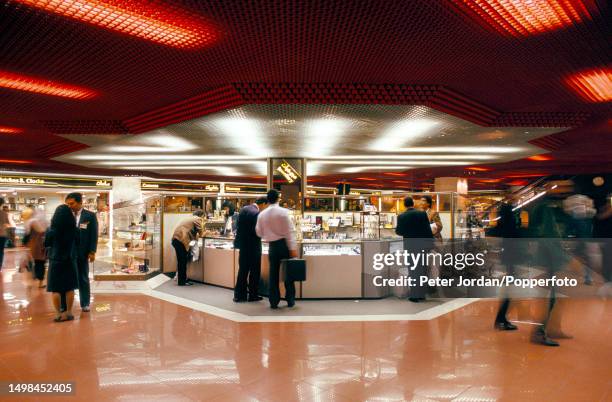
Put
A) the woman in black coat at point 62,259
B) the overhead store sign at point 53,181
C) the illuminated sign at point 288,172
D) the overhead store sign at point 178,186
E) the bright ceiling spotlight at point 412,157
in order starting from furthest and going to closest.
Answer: the overhead store sign at point 178,186
the overhead store sign at point 53,181
the bright ceiling spotlight at point 412,157
the illuminated sign at point 288,172
the woman in black coat at point 62,259

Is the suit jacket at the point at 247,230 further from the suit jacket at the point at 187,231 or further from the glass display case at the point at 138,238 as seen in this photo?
the glass display case at the point at 138,238

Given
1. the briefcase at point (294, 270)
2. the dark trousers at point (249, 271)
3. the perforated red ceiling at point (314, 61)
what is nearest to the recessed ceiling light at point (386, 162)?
the perforated red ceiling at point (314, 61)

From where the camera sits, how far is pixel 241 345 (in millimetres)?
4047

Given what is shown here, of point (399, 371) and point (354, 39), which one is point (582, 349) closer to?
point (399, 371)

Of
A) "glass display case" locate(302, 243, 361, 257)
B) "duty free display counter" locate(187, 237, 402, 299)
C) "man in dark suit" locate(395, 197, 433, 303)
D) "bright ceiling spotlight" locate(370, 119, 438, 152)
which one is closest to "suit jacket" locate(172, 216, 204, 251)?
"duty free display counter" locate(187, 237, 402, 299)

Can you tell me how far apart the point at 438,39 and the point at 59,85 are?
5014mm

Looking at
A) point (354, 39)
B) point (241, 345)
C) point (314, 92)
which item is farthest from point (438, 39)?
point (241, 345)

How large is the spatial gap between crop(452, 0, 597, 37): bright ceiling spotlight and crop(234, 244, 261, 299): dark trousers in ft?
13.7

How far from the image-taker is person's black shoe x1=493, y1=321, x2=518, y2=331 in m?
4.52

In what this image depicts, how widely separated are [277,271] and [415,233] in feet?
6.94

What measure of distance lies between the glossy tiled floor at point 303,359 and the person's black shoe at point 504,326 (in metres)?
0.09

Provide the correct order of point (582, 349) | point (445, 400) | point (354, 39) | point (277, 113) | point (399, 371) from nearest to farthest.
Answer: point (445, 400)
point (399, 371)
point (582, 349)
point (354, 39)
point (277, 113)

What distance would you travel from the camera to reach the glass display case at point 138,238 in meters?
7.99

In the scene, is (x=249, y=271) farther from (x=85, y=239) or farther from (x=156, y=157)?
(x=156, y=157)
